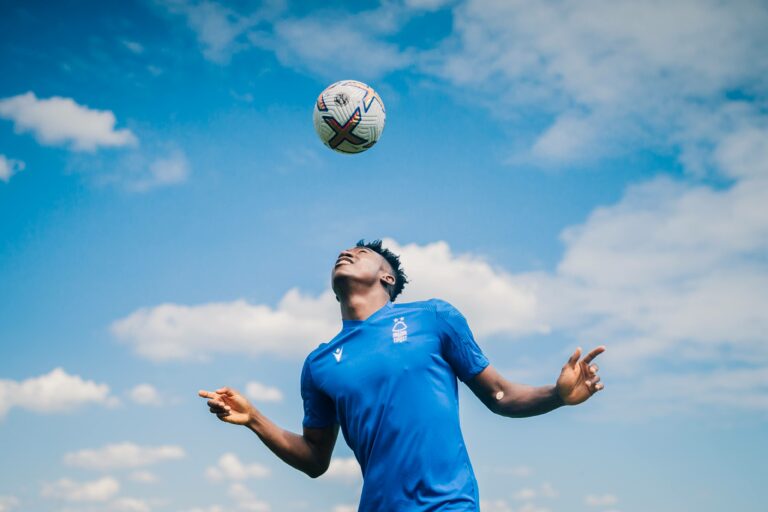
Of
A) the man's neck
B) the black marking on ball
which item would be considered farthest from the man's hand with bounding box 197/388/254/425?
the black marking on ball

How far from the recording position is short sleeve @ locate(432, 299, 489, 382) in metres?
6.46

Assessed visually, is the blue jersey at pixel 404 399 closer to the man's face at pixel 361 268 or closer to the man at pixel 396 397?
the man at pixel 396 397

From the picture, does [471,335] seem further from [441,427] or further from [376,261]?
[376,261]

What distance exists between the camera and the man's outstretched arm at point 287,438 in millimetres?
6660

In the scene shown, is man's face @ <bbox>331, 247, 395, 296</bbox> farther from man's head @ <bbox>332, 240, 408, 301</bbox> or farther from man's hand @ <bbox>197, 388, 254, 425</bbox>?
man's hand @ <bbox>197, 388, 254, 425</bbox>

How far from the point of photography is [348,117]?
8508 millimetres

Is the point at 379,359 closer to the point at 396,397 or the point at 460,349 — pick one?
the point at 396,397

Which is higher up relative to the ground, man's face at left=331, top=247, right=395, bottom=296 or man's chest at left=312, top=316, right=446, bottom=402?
man's face at left=331, top=247, right=395, bottom=296

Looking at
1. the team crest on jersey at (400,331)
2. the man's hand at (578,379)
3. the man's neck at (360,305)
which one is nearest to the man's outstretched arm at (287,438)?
the man's neck at (360,305)

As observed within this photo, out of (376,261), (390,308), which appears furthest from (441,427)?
(376,261)

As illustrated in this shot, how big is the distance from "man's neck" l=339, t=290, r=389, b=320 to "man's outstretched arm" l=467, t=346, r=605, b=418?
1.28m

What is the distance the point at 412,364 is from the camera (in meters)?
6.22

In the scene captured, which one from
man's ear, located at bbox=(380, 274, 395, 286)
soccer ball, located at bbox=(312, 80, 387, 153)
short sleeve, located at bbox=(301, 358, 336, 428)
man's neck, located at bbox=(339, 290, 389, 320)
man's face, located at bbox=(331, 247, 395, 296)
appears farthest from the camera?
soccer ball, located at bbox=(312, 80, 387, 153)

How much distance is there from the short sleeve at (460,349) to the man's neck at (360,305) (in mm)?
876
